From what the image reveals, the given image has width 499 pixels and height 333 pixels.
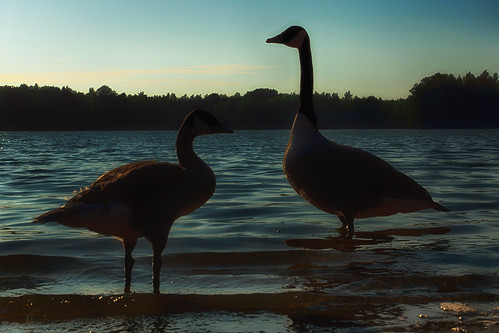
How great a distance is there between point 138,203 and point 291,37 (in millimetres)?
5094

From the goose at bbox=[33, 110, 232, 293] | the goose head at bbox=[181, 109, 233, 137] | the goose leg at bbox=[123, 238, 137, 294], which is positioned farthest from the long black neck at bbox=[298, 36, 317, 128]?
the goose leg at bbox=[123, 238, 137, 294]

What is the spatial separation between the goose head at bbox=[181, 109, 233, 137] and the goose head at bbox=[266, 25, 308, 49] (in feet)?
11.4

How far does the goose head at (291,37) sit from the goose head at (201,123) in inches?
137

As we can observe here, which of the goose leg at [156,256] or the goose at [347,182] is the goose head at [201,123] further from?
the goose at [347,182]

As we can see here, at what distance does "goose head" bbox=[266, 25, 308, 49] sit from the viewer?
10.7 metres

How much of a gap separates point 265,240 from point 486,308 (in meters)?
4.98

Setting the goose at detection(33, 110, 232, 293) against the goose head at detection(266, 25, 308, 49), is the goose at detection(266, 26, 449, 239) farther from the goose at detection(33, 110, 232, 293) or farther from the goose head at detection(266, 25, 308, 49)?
the goose at detection(33, 110, 232, 293)

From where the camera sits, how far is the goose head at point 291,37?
10.7 m


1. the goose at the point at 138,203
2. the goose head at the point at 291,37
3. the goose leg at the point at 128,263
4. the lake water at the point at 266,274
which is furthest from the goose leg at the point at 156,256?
the goose head at the point at 291,37

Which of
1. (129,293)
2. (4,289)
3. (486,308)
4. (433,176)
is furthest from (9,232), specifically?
(433,176)

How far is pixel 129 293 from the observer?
21.9 feet

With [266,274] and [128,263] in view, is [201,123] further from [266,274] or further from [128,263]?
[266,274]

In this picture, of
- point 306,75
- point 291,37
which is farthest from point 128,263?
point 291,37

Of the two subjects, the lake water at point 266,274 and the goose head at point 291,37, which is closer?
the lake water at point 266,274
